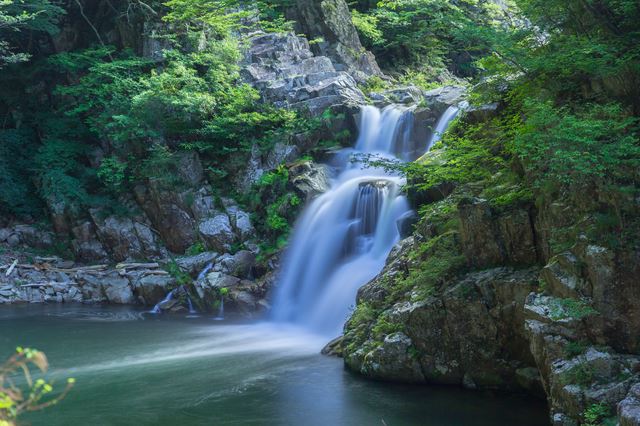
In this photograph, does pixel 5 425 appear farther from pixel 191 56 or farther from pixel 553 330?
pixel 191 56

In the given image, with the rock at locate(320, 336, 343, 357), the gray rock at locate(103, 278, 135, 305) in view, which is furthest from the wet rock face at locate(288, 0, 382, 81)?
the rock at locate(320, 336, 343, 357)

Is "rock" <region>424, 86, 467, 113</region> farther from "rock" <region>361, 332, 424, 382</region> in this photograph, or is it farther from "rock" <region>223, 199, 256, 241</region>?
"rock" <region>361, 332, 424, 382</region>

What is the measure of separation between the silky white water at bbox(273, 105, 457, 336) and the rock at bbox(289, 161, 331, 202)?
26cm

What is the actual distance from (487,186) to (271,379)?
4807 millimetres

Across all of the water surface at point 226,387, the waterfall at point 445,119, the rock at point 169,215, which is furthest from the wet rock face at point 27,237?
the waterfall at point 445,119

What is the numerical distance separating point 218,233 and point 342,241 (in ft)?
15.6

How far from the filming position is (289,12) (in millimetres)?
24391

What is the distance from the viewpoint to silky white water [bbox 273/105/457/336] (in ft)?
47.1

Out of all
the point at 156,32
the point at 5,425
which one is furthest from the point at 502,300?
the point at 156,32

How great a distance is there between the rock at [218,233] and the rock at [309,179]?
8.23 feet

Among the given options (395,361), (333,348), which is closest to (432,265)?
(395,361)

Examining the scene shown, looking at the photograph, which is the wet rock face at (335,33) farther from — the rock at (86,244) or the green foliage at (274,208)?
the rock at (86,244)

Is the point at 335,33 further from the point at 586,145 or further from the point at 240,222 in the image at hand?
the point at 586,145

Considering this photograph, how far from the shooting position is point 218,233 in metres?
18.6
